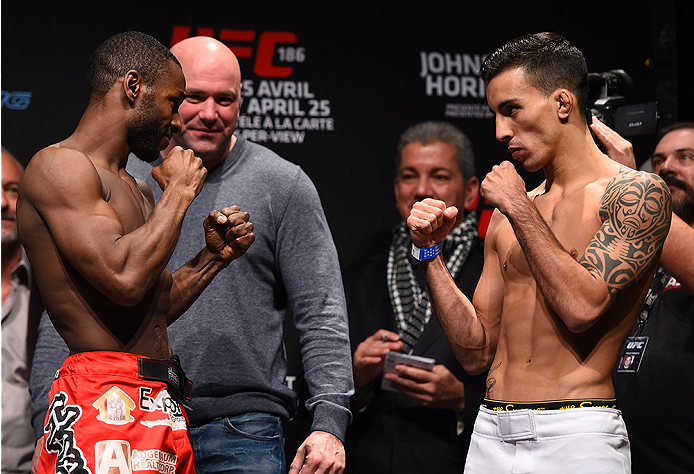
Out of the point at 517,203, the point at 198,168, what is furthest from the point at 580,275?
the point at 198,168

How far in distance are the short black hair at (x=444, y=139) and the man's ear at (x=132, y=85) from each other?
2066 millimetres

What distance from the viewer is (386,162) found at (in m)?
3.99

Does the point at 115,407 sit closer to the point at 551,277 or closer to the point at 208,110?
the point at 551,277

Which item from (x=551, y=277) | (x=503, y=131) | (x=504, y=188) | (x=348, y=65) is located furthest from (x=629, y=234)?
(x=348, y=65)

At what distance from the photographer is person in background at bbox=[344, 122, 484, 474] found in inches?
128

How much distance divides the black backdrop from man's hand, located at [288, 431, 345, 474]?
1.58m

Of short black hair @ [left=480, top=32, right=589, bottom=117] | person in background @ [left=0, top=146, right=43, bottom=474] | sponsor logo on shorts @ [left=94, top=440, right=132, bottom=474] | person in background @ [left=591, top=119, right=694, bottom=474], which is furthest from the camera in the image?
person in background @ [left=0, top=146, right=43, bottom=474]

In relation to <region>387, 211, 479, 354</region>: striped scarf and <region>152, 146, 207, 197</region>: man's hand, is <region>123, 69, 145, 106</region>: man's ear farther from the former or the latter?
<region>387, 211, 479, 354</region>: striped scarf

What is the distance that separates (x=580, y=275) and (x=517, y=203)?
0.25m

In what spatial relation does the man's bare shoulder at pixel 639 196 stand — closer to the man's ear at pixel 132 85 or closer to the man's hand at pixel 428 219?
the man's hand at pixel 428 219

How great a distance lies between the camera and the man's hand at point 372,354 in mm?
3273

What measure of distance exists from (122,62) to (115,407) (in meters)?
0.83

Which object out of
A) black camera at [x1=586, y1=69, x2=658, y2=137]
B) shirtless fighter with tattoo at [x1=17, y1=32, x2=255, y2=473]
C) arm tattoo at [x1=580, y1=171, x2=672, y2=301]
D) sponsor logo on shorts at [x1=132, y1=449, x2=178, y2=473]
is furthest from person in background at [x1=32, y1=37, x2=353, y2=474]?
black camera at [x1=586, y1=69, x2=658, y2=137]

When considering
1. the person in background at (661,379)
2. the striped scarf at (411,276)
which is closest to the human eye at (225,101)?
the striped scarf at (411,276)
